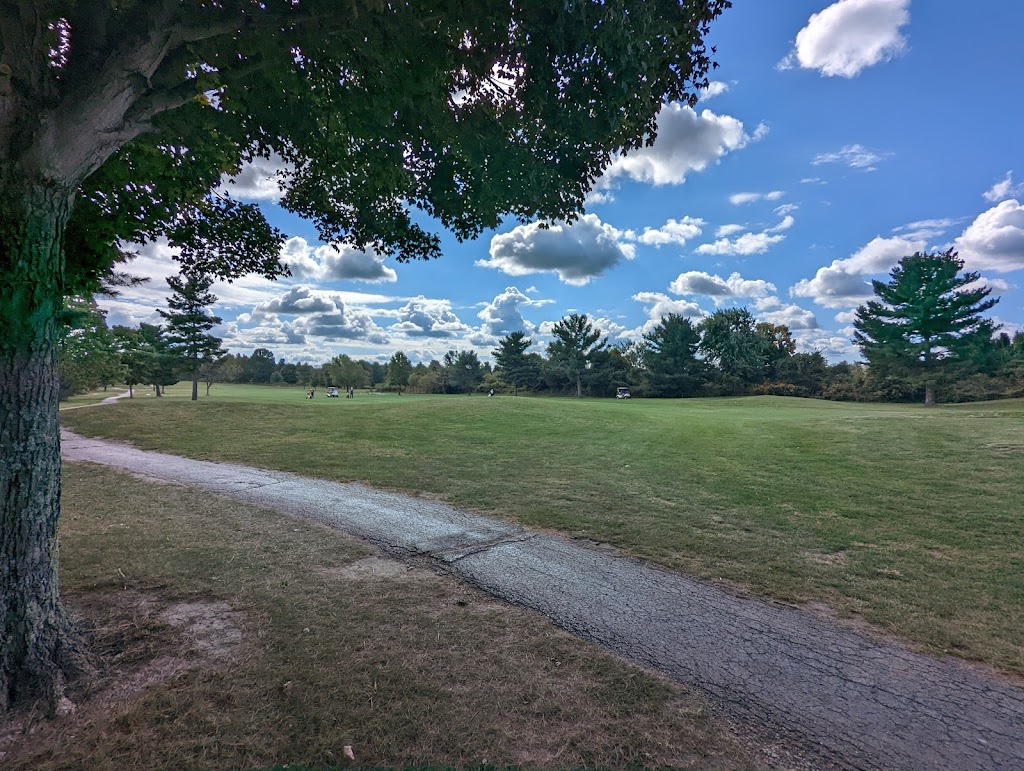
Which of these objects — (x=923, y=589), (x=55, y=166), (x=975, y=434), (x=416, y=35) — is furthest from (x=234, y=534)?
(x=975, y=434)

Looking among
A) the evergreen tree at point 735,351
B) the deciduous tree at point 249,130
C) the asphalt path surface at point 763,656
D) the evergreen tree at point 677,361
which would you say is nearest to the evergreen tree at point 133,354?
the deciduous tree at point 249,130

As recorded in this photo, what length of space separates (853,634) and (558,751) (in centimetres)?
251

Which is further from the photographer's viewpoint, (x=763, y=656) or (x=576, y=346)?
(x=576, y=346)

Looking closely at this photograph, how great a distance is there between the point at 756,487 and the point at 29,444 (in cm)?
869

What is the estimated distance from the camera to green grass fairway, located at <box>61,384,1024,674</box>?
3.94 metres

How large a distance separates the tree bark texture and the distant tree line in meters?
16.3

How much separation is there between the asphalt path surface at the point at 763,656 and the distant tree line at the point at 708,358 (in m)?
17.1

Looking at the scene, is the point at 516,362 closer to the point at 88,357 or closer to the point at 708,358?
the point at 708,358

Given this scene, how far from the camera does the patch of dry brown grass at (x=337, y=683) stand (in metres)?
2.07

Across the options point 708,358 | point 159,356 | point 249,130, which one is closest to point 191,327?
point 159,356

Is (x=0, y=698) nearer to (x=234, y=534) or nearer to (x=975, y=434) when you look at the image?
(x=234, y=534)

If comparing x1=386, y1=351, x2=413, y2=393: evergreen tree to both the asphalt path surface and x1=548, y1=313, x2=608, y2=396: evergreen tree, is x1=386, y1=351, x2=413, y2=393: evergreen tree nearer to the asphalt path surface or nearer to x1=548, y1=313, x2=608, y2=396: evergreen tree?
x1=548, y1=313, x2=608, y2=396: evergreen tree

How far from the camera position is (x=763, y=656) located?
291cm

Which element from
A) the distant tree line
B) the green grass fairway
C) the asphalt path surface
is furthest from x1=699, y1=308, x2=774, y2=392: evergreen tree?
the asphalt path surface
